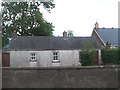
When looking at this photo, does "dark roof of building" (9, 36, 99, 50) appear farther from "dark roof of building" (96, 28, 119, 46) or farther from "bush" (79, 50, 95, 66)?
"dark roof of building" (96, 28, 119, 46)

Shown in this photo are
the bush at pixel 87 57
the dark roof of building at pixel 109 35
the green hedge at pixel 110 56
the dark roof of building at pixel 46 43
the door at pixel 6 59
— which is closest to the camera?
the bush at pixel 87 57

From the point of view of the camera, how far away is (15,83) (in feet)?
49.5

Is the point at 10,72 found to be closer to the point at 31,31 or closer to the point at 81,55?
the point at 81,55

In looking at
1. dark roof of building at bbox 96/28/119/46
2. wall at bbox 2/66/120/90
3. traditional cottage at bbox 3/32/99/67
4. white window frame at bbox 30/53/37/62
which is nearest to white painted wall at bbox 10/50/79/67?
traditional cottage at bbox 3/32/99/67

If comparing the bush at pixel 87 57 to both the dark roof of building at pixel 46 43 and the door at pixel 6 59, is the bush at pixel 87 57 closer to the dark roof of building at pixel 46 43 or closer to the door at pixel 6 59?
the dark roof of building at pixel 46 43

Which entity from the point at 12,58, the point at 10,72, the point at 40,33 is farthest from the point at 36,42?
the point at 10,72

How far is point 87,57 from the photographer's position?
2416cm

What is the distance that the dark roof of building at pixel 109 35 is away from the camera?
1240 inches

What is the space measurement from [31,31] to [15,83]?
18.7 metres

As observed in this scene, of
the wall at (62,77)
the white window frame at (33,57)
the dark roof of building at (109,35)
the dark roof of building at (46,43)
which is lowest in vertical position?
the wall at (62,77)

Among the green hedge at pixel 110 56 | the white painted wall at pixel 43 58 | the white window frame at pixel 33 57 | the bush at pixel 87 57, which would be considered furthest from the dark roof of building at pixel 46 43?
the bush at pixel 87 57

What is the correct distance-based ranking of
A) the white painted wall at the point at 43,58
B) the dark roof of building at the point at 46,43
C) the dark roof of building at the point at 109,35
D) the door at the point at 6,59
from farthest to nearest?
1. the dark roof of building at the point at 109,35
2. the dark roof of building at the point at 46,43
3. the door at the point at 6,59
4. the white painted wall at the point at 43,58

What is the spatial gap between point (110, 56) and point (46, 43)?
5.94 m

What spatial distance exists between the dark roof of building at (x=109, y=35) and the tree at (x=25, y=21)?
5224 millimetres
